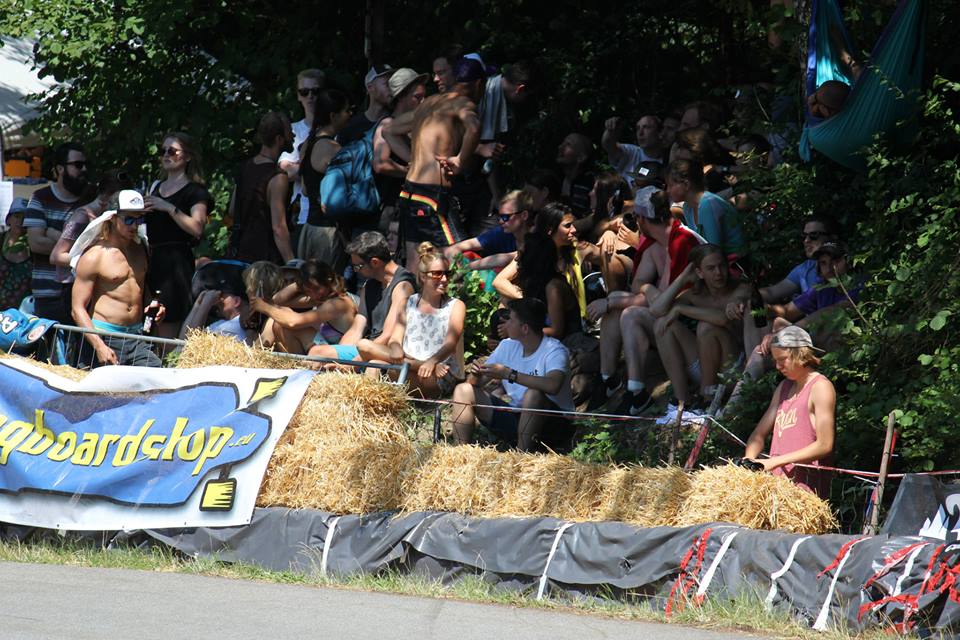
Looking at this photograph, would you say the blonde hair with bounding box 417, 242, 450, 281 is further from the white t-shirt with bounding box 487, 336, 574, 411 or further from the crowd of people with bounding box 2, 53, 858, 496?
the white t-shirt with bounding box 487, 336, 574, 411

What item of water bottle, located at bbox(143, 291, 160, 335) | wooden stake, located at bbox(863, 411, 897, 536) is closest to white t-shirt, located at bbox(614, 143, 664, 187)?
water bottle, located at bbox(143, 291, 160, 335)

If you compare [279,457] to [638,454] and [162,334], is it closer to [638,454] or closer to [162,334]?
[638,454]

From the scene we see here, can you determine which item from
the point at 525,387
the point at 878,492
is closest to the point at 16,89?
the point at 525,387

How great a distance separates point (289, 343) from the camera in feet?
35.3

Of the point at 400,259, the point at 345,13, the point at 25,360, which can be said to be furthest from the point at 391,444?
the point at 345,13

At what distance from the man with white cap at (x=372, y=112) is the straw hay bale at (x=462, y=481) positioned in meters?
5.37

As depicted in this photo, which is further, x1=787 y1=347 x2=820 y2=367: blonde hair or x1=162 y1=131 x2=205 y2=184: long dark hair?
x1=162 y1=131 x2=205 y2=184: long dark hair

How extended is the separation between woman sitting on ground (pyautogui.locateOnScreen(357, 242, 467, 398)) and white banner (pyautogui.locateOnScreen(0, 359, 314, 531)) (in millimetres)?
1456

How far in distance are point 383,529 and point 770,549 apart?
238 centimetres

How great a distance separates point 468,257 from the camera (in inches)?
484

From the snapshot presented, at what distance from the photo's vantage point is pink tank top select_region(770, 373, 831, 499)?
26.0 ft

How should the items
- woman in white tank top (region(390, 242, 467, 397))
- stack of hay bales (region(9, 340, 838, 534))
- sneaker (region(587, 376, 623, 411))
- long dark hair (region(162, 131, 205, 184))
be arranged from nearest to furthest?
stack of hay bales (region(9, 340, 838, 534))
woman in white tank top (region(390, 242, 467, 397))
sneaker (region(587, 376, 623, 411))
long dark hair (region(162, 131, 205, 184))

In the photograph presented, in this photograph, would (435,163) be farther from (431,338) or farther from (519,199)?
(431,338)

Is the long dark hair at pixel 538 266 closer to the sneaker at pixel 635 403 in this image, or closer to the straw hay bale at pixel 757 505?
the sneaker at pixel 635 403
